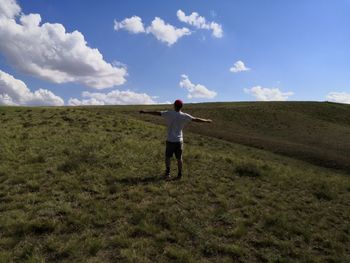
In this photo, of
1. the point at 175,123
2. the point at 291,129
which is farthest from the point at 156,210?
the point at 291,129

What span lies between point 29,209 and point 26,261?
2639 millimetres

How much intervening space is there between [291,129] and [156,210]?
45334 millimetres

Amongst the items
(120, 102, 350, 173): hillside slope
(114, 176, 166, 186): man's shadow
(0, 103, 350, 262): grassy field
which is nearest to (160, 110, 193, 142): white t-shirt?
(114, 176, 166, 186): man's shadow

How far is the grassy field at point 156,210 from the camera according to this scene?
23.8ft

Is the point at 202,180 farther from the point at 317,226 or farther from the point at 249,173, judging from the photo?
the point at 317,226

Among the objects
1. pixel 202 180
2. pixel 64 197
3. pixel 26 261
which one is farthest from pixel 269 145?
pixel 26 261

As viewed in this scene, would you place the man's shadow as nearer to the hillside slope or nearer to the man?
the man

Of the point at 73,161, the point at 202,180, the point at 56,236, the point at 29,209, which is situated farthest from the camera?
the point at 73,161

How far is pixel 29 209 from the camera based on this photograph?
884 cm

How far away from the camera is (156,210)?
9.27 m

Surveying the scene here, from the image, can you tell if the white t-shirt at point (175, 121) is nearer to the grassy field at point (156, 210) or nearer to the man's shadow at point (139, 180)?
the man's shadow at point (139, 180)

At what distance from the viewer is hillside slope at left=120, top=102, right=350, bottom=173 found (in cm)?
3120

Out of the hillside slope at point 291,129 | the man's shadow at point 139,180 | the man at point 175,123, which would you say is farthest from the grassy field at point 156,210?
the hillside slope at point 291,129

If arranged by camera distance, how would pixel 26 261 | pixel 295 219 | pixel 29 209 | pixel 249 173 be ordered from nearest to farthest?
pixel 26 261, pixel 29 209, pixel 295 219, pixel 249 173
